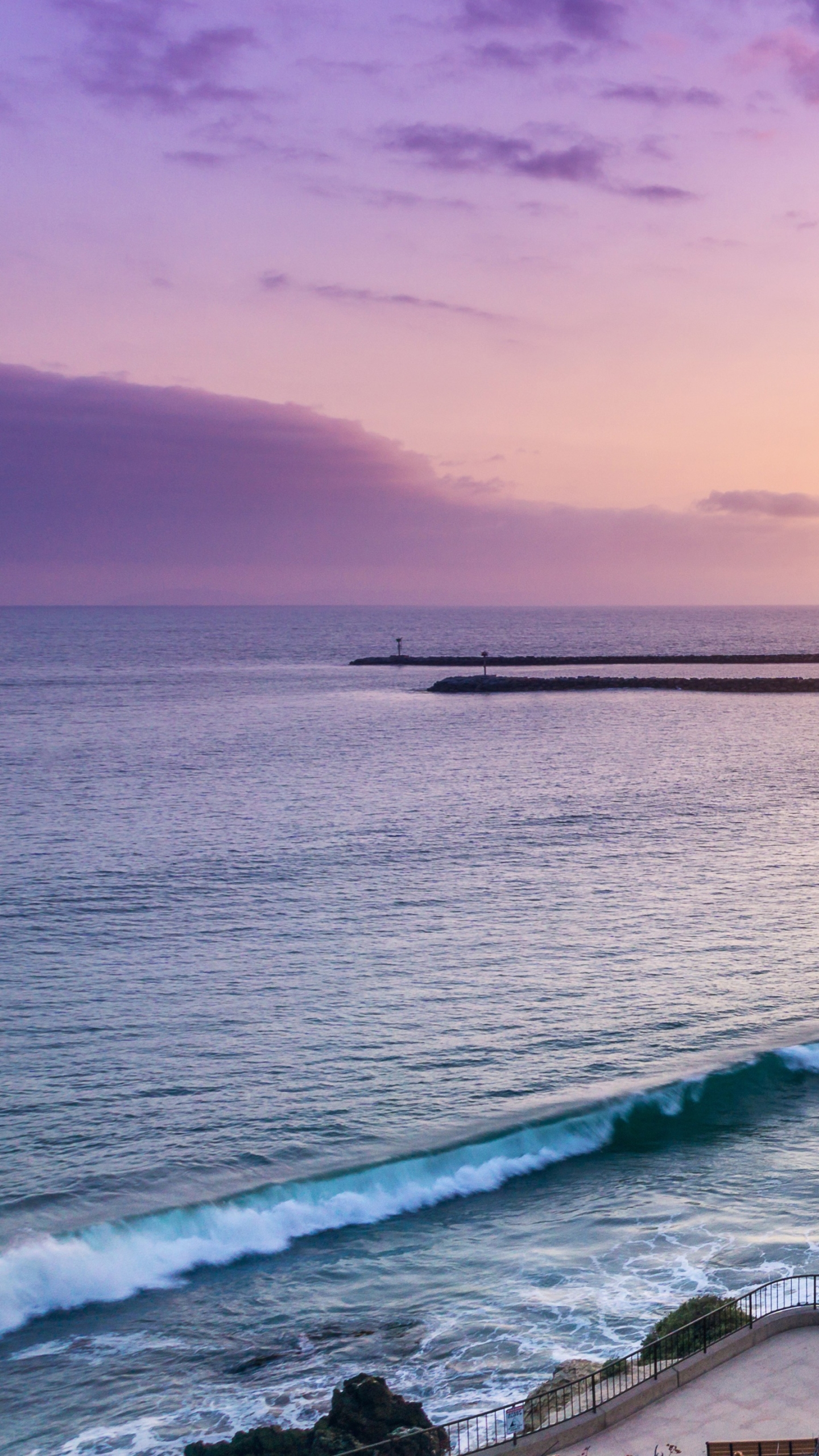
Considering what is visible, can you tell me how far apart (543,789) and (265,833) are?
76.7ft

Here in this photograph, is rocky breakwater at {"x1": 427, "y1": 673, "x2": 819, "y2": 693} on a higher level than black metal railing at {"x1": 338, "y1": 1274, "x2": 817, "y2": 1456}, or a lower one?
higher

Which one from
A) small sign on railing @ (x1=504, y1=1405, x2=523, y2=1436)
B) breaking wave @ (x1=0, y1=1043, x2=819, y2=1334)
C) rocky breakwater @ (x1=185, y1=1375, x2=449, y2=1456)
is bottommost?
breaking wave @ (x1=0, y1=1043, x2=819, y2=1334)

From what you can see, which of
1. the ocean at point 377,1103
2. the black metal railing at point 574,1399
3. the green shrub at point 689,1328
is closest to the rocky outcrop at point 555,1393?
the black metal railing at point 574,1399

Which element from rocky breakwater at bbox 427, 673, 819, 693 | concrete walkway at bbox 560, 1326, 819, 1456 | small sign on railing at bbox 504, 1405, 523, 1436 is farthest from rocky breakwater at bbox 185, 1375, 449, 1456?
rocky breakwater at bbox 427, 673, 819, 693

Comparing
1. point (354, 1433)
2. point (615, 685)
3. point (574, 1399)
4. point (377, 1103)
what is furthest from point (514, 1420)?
point (615, 685)

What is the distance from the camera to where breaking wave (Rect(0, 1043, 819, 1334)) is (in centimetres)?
2214

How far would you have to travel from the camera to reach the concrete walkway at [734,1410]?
1504 cm

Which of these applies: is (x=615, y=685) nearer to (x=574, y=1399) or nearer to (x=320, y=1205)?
(x=320, y=1205)

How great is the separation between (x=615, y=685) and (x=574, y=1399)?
479 feet

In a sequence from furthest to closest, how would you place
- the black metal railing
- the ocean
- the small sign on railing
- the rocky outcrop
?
the ocean → the small sign on railing → the rocky outcrop → the black metal railing

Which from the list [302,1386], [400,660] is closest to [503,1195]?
[302,1386]

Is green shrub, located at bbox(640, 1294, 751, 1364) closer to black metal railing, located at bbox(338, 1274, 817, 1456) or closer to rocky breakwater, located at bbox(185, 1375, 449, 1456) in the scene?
black metal railing, located at bbox(338, 1274, 817, 1456)

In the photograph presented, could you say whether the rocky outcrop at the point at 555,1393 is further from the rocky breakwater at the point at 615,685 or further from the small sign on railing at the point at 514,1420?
the rocky breakwater at the point at 615,685

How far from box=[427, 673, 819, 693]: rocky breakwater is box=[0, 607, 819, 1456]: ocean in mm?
91728
